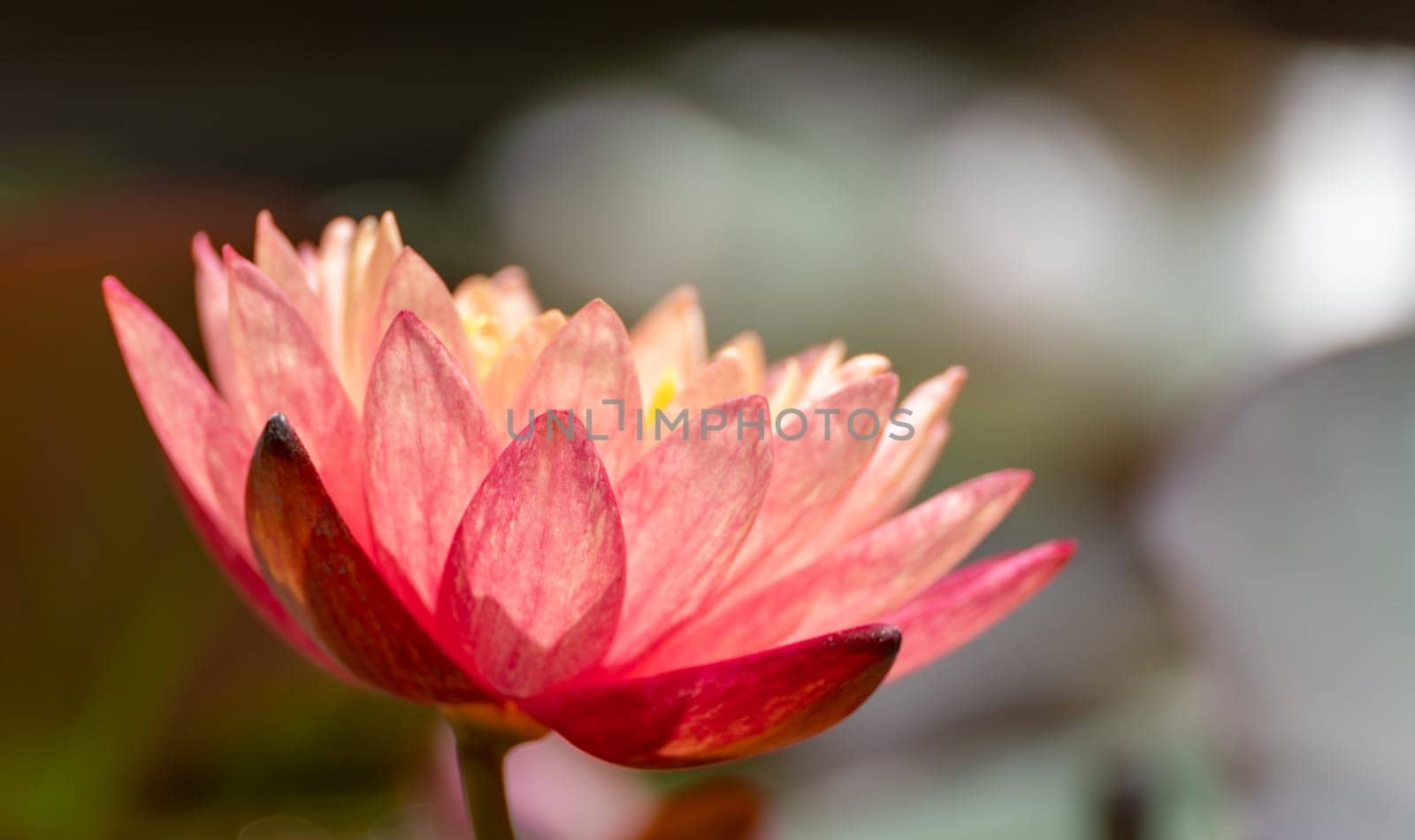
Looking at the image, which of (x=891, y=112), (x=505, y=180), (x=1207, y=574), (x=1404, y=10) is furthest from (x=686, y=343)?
(x=1404, y=10)

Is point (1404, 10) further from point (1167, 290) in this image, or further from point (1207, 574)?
point (1207, 574)

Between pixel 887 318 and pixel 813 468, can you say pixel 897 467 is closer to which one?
pixel 813 468

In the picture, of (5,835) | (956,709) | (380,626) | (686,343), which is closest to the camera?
(380,626)

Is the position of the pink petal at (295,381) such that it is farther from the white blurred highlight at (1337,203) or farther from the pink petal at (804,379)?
the white blurred highlight at (1337,203)

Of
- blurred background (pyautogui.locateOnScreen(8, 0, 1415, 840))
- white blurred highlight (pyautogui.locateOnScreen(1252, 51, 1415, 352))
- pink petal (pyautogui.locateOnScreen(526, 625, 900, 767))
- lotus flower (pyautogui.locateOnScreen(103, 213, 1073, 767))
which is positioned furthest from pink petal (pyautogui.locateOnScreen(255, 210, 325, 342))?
white blurred highlight (pyautogui.locateOnScreen(1252, 51, 1415, 352))

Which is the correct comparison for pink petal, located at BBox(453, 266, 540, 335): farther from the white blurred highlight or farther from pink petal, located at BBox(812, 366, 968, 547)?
the white blurred highlight

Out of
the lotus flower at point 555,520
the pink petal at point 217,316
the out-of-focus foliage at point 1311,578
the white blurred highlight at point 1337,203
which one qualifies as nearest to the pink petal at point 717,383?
the lotus flower at point 555,520
